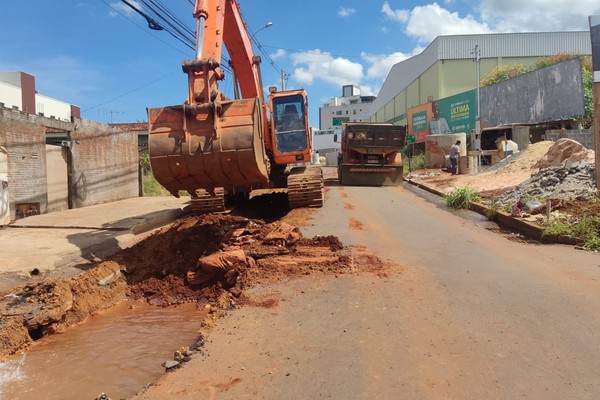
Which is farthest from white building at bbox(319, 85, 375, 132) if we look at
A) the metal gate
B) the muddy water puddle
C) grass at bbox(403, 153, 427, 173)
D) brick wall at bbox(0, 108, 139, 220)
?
the muddy water puddle

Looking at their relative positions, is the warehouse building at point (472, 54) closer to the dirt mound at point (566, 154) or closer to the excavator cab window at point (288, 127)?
the dirt mound at point (566, 154)

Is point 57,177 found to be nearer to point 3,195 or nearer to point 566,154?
point 3,195

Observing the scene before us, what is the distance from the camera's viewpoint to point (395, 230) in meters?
9.30

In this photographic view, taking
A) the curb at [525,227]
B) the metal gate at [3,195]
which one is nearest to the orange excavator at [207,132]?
the curb at [525,227]

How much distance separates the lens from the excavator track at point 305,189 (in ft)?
37.8

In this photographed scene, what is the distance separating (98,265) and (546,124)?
24.6 m

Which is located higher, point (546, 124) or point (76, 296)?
point (546, 124)

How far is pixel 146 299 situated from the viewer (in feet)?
21.2

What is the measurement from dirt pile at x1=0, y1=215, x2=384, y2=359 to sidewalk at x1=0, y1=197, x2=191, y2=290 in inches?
27.0

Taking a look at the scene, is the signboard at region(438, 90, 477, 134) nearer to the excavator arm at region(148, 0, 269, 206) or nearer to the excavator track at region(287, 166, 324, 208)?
the excavator track at region(287, 166, 324, 208)

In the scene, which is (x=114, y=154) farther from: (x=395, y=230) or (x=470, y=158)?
(x=470, y=158)

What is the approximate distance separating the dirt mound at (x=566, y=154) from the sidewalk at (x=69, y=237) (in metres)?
11.8

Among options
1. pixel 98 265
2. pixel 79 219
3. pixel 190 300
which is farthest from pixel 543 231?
pixel 79 219

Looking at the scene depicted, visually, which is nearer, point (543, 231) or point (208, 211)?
point (543, 231)
